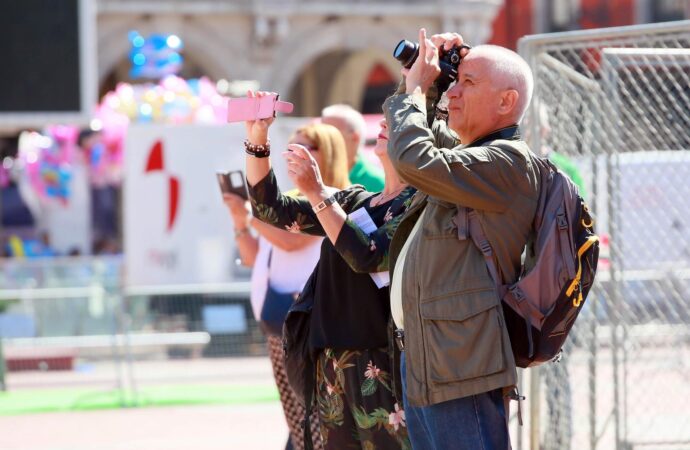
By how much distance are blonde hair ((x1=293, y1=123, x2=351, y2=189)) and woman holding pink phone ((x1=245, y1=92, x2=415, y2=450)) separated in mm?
774

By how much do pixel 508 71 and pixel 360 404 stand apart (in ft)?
4.29

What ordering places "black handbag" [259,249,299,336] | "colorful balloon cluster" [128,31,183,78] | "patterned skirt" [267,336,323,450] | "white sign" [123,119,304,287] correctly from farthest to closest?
"colorful balloon cluster" [128,31,183,78] < "white sign" [123,119,304,287] < "black handbag" [259,249,299,336] < "patterned skirt" [267,336,323,450]

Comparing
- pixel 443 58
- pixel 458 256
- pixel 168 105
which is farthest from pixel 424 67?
pixel 168 105

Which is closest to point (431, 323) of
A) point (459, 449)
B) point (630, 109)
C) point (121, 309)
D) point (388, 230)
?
point (459, 449)

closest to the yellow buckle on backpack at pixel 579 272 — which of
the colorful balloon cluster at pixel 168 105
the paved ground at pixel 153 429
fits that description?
the paved ground at pixel 153 429

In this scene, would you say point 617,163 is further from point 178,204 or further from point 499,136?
point 178,204

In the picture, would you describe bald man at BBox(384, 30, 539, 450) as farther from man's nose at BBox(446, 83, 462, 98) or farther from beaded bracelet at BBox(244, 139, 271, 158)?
beaded bracelet at BBox(244, 139, 271, 158)

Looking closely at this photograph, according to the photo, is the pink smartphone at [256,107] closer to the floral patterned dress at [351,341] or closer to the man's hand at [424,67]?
the floral patterned dress at [351,341]

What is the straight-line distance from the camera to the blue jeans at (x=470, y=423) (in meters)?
3.69

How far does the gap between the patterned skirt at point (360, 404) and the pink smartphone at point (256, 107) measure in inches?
33.0

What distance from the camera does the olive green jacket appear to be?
11.8ft

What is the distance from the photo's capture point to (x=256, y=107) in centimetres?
436

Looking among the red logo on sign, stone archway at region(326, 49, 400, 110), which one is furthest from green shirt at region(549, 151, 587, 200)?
stone archway at region(326, 49, 400, 110)

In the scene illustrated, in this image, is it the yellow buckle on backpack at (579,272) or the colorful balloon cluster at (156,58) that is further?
the colorful balloon cluster at (156,58)
